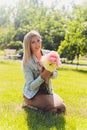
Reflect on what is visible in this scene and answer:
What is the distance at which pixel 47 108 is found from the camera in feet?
23.0

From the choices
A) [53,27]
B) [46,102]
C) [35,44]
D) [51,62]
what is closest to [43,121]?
[46,102]

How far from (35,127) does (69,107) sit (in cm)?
217

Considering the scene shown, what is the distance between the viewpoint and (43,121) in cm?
638

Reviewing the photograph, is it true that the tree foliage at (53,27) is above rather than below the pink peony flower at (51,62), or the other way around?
below

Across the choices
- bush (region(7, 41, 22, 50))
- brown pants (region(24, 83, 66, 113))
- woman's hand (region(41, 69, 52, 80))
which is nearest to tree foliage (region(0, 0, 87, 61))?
bush (region(7, 41, 22, 50))

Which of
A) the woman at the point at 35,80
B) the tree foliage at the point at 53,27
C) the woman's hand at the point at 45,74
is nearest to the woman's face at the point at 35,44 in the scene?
the woman at the point at 35,80

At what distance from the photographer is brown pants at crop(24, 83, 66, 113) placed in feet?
22.9

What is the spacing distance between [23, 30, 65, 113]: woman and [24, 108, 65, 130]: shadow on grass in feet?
0.68

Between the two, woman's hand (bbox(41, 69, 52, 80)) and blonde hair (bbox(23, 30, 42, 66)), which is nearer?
woman's hand (bbox(41, 69, 52, 80))

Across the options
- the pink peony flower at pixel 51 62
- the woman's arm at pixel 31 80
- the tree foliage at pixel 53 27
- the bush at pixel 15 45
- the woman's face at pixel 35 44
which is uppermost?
the woman's face at pixel 35 44

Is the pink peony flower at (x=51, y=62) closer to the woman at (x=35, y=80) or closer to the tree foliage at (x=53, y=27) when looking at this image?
the woman at (x=35, y=80)

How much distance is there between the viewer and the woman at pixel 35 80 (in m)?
6.81

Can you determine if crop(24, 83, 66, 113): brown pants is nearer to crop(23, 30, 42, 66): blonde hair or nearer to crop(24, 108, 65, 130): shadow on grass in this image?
crop(24, 108, 65, 130): shadow on grass

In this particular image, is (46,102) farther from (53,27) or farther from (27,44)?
(53,27)
